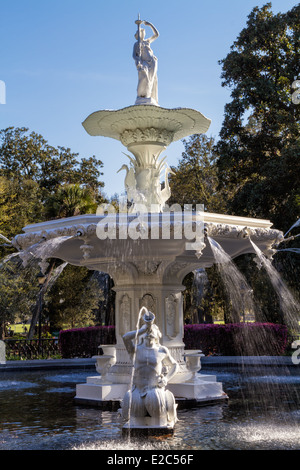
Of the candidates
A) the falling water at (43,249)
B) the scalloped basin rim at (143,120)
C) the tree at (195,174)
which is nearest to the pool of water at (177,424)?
the falling water at (43,249)

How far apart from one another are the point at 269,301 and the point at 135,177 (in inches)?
517

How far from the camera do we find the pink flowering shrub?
1753 centimetres

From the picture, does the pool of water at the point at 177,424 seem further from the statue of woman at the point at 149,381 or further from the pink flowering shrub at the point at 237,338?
the pink flowering shrub at the point at 237,338

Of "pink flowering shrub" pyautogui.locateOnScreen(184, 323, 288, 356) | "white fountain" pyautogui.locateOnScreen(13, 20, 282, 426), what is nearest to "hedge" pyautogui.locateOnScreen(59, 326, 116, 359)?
"pink flowering shrub" pyautogui.locateOnScreen(184, 323, 288, 356)

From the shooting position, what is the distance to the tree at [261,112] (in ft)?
68.2

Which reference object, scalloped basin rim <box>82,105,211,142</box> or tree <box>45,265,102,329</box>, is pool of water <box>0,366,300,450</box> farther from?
tree <box>45,265,102,329</box>

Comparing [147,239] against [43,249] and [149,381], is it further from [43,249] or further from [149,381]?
[149,381]

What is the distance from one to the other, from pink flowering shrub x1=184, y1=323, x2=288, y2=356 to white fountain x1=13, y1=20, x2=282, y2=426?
832cm

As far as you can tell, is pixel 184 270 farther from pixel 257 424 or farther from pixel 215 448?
pixel 215 448

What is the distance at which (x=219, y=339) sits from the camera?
58.6 feet

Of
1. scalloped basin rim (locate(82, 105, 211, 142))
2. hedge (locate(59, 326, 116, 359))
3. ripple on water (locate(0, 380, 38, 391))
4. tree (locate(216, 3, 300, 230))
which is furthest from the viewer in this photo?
tree (locate(216, 3, 300, 230))

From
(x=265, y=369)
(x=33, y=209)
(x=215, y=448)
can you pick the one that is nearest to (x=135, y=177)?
(x=215, y=448)

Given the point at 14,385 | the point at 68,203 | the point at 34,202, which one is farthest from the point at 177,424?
the point at 34,202

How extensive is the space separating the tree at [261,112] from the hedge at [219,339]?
182 inches
